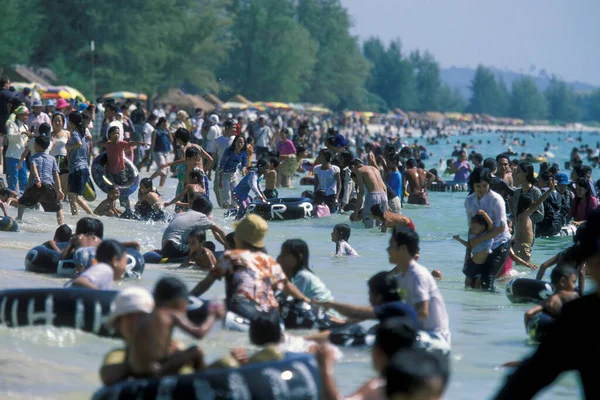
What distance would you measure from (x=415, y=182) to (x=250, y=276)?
14377mm

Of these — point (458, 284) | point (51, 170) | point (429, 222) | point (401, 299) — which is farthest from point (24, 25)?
point (401, 299)

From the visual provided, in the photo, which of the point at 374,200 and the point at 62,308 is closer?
the point at 62,308

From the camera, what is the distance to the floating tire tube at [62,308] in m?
7.36

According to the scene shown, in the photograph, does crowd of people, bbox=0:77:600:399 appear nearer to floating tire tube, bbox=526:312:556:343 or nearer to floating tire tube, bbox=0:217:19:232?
floating tire tube, bbox=526:312:556:343

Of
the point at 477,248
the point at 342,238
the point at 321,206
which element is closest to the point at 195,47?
the point at 321,206

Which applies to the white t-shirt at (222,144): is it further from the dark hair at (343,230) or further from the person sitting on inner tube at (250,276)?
the person sitting on inner tube at (250,276)

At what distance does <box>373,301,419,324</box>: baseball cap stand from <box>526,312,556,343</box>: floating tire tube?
5.53 ft

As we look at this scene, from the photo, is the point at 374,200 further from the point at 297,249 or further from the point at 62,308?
the point at 62,308

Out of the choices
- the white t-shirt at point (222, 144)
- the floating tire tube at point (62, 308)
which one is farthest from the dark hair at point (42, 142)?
the floating tire tube at point (62, 308)

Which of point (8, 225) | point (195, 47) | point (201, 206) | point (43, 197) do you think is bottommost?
point (8, 225)

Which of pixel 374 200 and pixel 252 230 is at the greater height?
pixel 252 230

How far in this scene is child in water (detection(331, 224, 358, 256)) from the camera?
12703 millimetres

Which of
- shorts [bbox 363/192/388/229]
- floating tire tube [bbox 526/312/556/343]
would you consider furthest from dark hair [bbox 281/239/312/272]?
shorts [bbox 363/192/388/229]

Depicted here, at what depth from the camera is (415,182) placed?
842 inches
